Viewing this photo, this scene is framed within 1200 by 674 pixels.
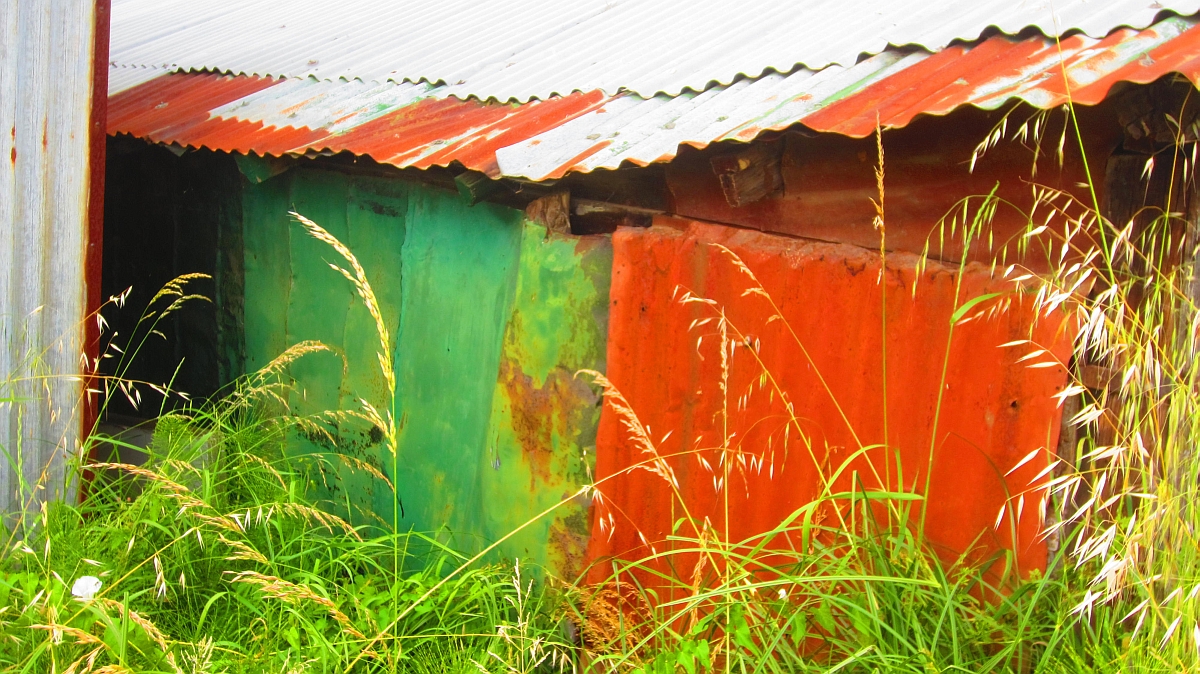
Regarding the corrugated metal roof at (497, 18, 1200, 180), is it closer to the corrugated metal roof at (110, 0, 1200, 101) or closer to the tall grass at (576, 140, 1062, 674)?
the corrugated metal roof at (110, 0, 1200, 101)

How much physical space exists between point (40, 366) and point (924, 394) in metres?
2.65

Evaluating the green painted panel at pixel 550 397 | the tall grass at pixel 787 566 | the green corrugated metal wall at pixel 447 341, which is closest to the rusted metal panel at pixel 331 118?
the green corrugated metal wall at pixel 447 341

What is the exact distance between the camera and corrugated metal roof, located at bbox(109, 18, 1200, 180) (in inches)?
81.7

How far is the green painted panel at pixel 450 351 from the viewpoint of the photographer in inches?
132

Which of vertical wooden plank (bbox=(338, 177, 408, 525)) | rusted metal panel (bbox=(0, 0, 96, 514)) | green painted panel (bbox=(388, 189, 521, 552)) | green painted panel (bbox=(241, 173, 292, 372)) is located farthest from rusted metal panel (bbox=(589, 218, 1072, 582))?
green painted panel (bbox=(241, 173, 292, 372))

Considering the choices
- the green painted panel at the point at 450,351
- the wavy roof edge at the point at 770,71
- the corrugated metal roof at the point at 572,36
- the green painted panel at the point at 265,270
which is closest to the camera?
the wavy roof edge at the point at 770,71

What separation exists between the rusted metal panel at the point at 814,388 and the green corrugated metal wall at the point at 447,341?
17 cm

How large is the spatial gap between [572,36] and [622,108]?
1.25m

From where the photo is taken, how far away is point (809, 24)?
3.37 meters

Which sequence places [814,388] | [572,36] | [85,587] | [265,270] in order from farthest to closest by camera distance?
[265,270] → [572,36] → [814,388] → [85,587]

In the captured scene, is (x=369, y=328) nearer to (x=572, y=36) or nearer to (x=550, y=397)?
(x=550, y=397)

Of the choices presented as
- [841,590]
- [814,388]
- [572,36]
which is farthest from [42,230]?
[841,590]

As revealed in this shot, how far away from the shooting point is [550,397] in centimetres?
314

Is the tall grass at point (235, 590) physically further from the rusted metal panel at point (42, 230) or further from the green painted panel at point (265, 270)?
the green painted panel at point (265, 270)
